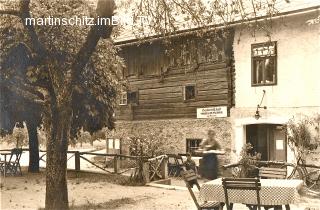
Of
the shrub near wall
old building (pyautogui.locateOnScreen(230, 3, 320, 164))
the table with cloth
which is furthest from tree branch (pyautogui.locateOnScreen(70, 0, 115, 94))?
the shrub near wall

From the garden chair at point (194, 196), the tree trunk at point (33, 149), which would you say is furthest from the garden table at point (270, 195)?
the tree trunk at point (33, 149)

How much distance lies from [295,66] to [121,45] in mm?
9529

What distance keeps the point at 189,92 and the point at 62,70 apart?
974 centimetres

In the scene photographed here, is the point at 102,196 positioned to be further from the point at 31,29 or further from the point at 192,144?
the point at 192,144

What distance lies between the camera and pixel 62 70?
12.2 metres

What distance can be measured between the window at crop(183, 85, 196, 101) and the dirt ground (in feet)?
19.0

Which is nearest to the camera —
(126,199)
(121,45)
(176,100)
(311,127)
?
(126,199)

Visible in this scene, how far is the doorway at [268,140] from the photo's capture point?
1772cm

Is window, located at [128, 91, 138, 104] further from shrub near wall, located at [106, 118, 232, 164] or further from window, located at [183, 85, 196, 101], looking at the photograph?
window, located at [183, 85, 196, 101]

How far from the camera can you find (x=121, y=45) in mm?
23094

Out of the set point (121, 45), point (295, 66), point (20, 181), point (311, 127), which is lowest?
point (20, 181)

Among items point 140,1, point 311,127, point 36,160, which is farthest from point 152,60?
point 140,1

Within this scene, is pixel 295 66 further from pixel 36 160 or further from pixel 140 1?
pixel 36 160

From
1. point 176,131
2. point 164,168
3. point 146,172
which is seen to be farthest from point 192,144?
point 146,172
